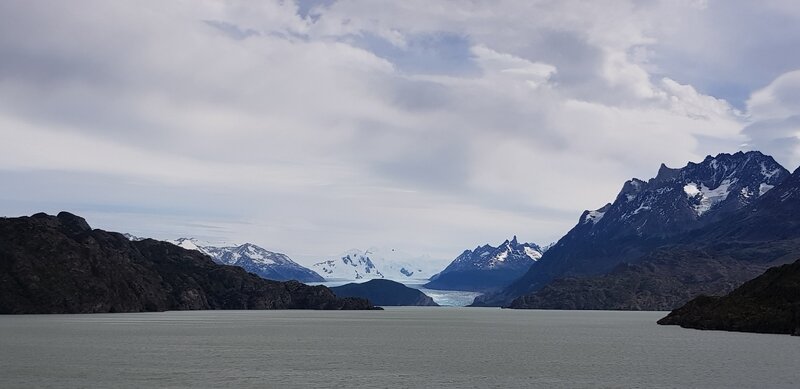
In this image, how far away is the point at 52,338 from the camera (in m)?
138

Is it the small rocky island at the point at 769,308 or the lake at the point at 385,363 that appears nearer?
the lake at the point at 385,363

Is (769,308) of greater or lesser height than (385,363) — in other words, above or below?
above

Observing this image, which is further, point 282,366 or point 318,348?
point 318,348

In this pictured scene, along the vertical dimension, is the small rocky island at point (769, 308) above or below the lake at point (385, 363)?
above

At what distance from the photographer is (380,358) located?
108m

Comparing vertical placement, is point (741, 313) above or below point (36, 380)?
above

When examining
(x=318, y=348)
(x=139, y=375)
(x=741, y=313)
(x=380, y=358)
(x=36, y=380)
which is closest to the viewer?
(x=36, y=380)

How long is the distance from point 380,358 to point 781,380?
5223 centimetres

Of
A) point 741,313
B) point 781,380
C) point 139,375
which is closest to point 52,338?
point 139,375

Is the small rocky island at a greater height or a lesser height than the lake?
greater

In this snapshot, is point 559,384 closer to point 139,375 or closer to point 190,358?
point 139,375

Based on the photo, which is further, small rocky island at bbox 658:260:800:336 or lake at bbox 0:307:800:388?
small rocky island at bbox 658:260:800:336

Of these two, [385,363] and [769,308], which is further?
[769,308]

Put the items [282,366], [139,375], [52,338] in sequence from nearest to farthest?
[139,375] < [282,366] < [52,338]
